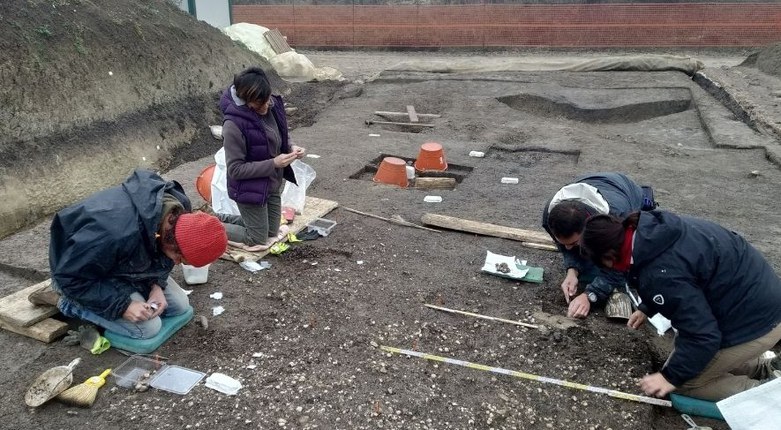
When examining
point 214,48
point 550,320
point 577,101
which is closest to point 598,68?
point 577,101

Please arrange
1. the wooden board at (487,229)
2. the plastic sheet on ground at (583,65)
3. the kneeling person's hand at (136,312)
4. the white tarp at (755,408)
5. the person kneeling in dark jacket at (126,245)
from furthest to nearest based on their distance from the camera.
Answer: the plastic sheet on ground at (583,65) < the wooden board at (487,229) < the kneeling person's hand at (136,312) < the person kneeling in dark jacket at (126,245) < the white tarp at (755,408)

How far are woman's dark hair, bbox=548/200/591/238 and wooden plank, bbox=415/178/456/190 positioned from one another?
10.9 ft

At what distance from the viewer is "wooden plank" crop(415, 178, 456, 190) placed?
6.68m

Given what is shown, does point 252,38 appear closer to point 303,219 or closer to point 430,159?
point 430,159

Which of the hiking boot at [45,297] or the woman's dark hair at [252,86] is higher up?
the woman's dark hair at [252,86]

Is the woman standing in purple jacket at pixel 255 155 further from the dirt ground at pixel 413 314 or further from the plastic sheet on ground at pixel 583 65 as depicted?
the plastic sheet on ground at pixel 583 65

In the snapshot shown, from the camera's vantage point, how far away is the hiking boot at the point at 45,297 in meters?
3.53

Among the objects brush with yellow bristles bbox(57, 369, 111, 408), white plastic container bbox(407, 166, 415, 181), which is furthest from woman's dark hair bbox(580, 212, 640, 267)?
white plastic container bbox(407, 166, 415, 181)

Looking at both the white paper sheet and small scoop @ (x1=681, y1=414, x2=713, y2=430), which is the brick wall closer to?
the white paper sheet

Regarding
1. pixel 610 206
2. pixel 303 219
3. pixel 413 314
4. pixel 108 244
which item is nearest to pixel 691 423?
pixel 610 206

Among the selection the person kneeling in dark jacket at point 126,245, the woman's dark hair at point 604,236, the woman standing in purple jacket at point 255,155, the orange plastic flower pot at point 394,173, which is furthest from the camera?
the orange plastic flower pot at point 394,173

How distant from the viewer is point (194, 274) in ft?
13.6

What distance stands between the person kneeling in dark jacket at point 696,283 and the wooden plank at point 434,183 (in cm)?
397

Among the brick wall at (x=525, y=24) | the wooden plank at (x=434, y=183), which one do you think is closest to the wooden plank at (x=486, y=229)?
the wooden plank at (x=434, y=183)
